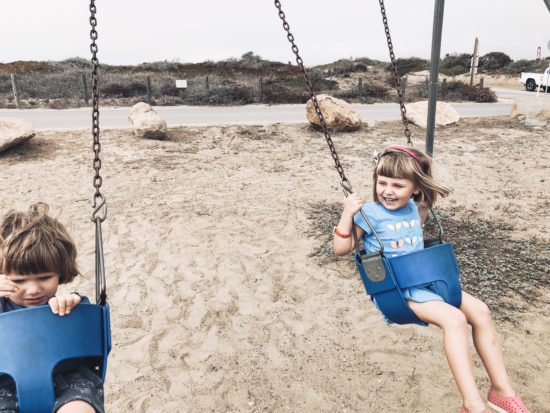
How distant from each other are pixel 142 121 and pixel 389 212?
732 cm

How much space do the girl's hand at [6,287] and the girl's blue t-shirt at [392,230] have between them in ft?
4.38

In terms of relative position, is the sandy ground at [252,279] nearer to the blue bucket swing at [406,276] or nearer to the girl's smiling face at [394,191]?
the blue bucket swing at [406,276]

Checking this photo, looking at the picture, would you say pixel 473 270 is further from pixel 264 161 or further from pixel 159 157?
pixel 159 157

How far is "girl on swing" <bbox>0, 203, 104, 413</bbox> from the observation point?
150 cm

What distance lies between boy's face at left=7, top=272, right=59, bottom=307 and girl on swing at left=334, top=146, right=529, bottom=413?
1.15 meters

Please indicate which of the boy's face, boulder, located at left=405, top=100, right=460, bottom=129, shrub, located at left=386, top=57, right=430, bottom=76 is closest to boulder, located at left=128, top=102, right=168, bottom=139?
boulder, located at left=405, top=100, right=460, bottom=129

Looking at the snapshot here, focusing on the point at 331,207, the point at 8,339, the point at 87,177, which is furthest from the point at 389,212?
the point at 87,177

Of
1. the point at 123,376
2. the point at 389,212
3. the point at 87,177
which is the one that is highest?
the point at 389,212

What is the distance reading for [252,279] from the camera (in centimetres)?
400

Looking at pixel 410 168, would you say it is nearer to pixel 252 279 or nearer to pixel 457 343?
pixel 457 343

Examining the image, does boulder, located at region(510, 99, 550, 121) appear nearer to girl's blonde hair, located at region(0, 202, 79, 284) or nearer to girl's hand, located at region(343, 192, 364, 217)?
girl's hand, located at region(343, 192, 364, 217)

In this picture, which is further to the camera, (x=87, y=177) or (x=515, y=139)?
(x=515, y=139)

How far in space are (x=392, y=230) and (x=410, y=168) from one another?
0.29 meters

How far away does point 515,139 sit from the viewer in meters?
9.29
